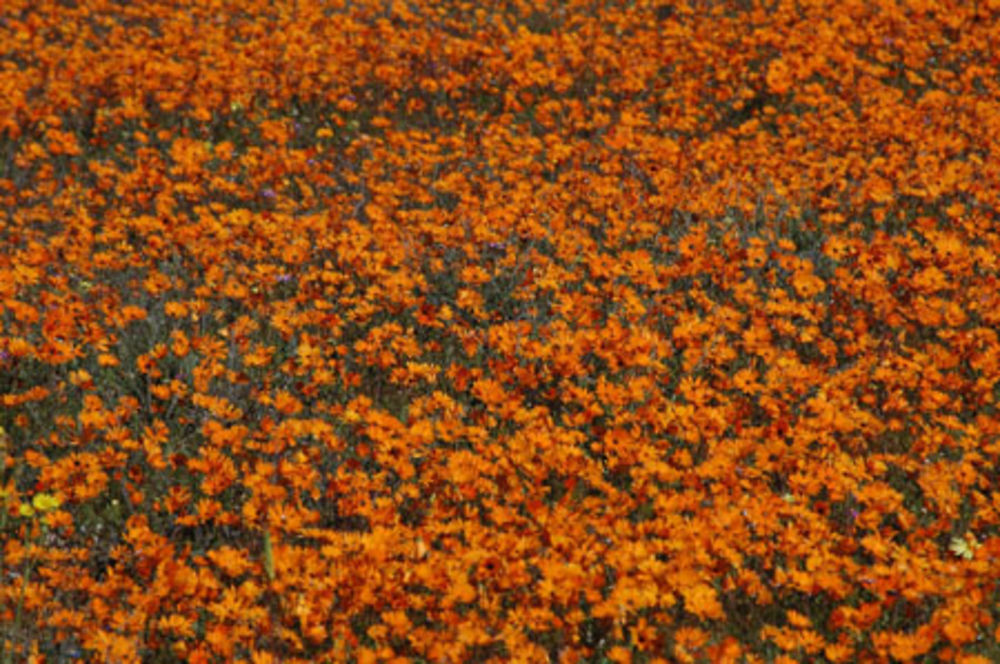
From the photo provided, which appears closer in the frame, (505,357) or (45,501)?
(45,501)

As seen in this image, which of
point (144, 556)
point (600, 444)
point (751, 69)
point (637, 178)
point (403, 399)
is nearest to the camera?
point (144, 556)

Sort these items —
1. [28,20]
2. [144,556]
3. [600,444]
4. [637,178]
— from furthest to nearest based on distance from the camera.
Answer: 1. [28,20]
2. [637,178]
3. [600,444]
4. [144,556]

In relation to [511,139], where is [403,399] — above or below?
Result: below

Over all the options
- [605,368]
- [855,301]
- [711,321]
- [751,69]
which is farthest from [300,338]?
[751,69]

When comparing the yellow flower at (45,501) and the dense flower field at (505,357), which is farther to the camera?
the yellow flower at (45,501)

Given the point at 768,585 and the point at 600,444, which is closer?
the point at 768,585

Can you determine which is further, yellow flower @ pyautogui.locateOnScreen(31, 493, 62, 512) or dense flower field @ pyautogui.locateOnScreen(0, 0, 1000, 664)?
yellow flower @ pyautogui.locateOnScreen(31, 493, 62, 512)

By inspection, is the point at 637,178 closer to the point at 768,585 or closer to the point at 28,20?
the point at 768,585
